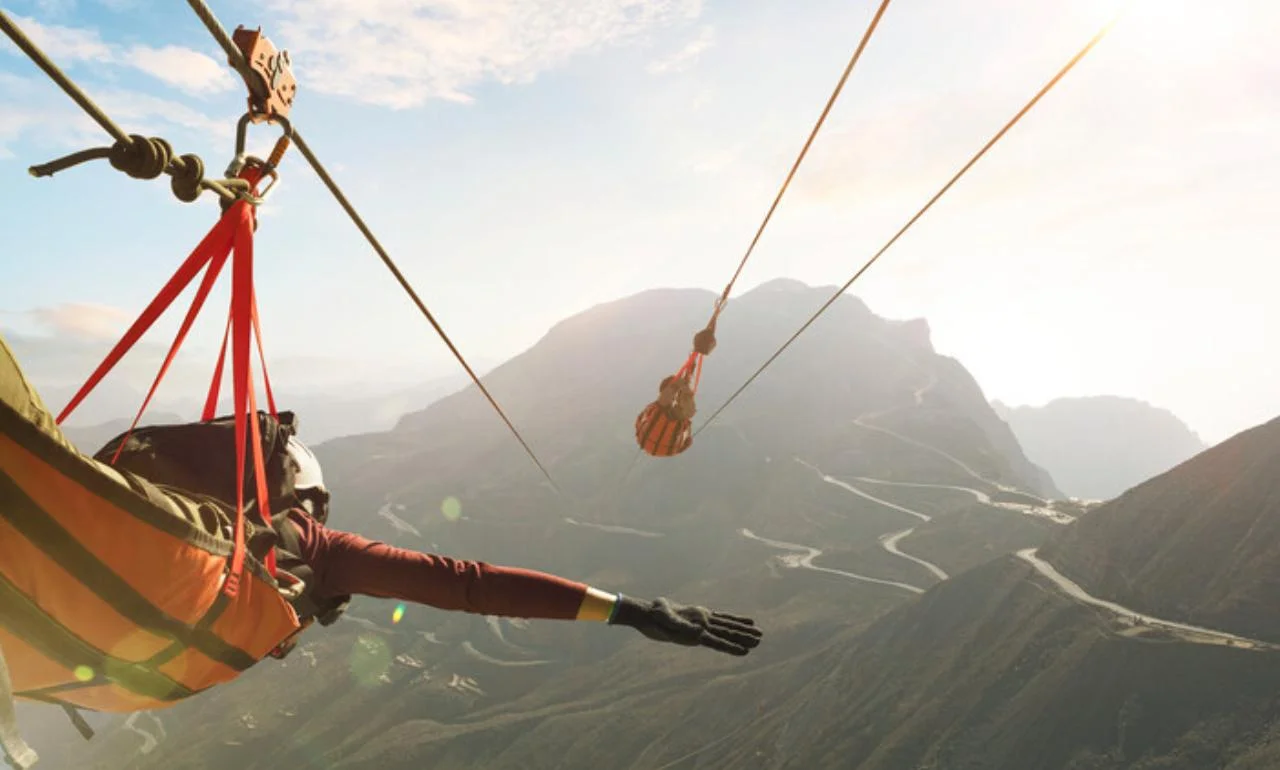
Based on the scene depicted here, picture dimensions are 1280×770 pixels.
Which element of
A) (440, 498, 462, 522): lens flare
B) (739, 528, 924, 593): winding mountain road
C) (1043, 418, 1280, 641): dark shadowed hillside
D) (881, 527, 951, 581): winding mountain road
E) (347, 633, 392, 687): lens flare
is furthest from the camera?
(440, 498, 462, 522): lens flare

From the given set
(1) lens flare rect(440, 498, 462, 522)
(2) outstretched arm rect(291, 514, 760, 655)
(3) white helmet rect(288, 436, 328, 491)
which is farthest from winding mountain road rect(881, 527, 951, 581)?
(3) white helmet rect(288, 436, 328, 491)

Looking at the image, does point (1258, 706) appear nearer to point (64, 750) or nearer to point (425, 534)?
point (425, 534)

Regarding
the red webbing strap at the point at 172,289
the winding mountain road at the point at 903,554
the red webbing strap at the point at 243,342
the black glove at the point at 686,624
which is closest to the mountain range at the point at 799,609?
the winding mountain road at the point at 903,554

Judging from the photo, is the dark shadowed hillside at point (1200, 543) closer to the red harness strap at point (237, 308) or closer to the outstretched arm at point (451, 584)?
the outstretched arm at point (451, 584)

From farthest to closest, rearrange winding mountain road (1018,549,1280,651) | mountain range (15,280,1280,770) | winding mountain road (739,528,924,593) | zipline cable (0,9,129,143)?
winding mountain road (739,528,924,593) < mountain range (15,280,1280,770) < winding mountain road (1018,549,1280,651) < zipline cable (0,9,129,143)

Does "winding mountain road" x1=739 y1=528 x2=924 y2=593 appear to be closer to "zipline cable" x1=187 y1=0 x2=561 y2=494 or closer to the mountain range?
the mountain range

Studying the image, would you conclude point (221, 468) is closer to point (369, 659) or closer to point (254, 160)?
point (254, 160)

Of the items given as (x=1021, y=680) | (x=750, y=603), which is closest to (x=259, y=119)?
(x=1021, y=680)

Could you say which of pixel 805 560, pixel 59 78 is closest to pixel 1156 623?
pixel 805 560
